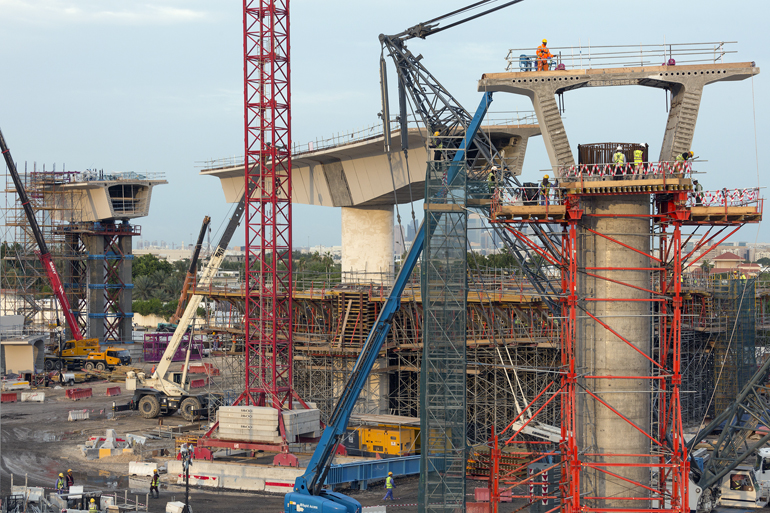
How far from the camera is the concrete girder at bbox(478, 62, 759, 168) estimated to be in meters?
28.7

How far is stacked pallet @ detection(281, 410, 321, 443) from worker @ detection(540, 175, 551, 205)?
21.2m

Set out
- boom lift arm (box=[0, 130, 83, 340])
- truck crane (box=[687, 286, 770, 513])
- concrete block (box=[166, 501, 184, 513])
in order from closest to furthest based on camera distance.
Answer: concrete block (box=[166, 501, 184, 513])
truck crane (box=[687, 286, 770, 513])
boom lift arm (box=[0, 130, 83, 340])

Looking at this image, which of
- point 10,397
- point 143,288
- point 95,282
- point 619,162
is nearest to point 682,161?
point 619,162

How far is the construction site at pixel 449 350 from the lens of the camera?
2853 centimetres

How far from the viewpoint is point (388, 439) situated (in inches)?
1826

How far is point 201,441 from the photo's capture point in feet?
148

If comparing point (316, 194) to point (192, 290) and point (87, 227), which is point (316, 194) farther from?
point (87, 227)

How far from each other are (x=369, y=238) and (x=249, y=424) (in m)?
17.4

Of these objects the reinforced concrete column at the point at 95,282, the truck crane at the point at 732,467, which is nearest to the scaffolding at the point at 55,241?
the reinforced concrete column at the point at 95,282

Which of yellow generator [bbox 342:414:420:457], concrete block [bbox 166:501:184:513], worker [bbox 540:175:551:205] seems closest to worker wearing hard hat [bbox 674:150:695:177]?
worker [bbox 540:175:551:205]

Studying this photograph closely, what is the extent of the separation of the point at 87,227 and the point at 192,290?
3789 cm

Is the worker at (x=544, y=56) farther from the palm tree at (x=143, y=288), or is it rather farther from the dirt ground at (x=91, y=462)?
the palm tree at (x=143, y=288)

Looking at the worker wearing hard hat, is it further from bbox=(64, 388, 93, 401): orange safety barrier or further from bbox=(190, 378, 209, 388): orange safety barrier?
bbox=(64, 388, 93, 401): orange safety barrier

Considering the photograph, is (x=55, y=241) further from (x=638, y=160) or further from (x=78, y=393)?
(x=638, y=160)
